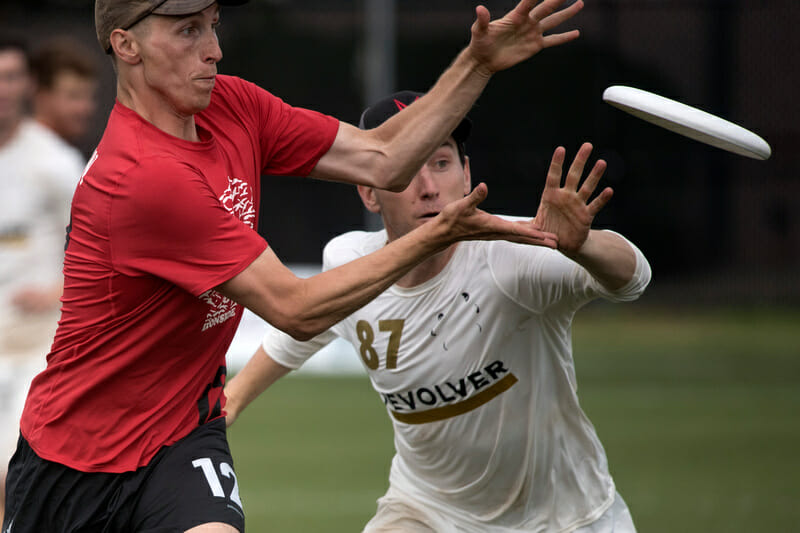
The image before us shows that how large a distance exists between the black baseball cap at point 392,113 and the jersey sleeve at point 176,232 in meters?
1.13

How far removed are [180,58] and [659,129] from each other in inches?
469

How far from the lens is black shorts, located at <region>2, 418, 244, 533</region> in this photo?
345 cm

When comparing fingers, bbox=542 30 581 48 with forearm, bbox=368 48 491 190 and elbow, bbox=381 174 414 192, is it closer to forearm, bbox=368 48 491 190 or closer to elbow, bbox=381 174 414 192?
forearm, bbox=368 48 491 190

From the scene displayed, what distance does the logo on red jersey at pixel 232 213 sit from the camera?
11.5ft

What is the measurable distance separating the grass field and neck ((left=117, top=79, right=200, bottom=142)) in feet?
12.3

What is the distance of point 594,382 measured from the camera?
10.8 m

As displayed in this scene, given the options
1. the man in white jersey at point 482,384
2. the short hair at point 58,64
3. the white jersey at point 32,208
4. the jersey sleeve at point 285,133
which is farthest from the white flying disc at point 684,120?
the short hair at point 58,64

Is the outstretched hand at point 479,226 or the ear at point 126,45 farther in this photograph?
the ear at point 126,45

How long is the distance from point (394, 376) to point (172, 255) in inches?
43.1

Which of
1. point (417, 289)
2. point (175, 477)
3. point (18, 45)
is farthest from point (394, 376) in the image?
point (18, 45)

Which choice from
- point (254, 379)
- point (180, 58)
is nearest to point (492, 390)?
point (254, 379)

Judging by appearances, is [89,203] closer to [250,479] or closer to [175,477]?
[175,477]

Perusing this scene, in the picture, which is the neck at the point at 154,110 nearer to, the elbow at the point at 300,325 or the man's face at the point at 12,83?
the elbow at the point at 300,325

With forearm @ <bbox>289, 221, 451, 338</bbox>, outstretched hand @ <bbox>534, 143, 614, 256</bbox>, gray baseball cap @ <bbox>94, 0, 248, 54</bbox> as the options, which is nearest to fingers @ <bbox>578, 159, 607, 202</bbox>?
outstretched hand @ <bbox>534, 143, 614, 256</bbox>
